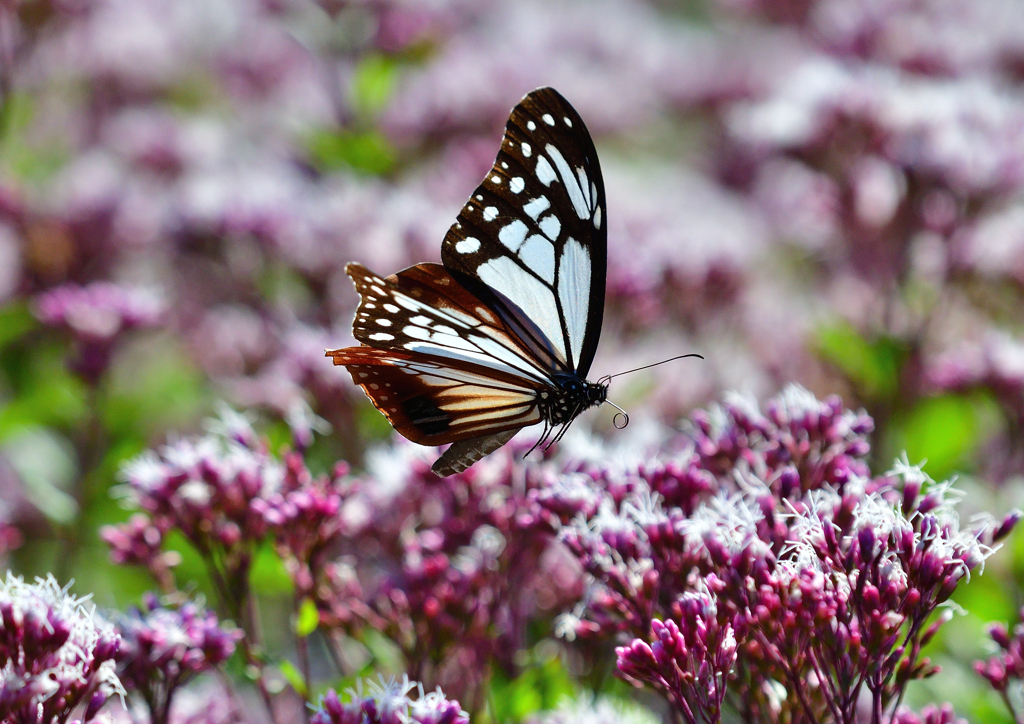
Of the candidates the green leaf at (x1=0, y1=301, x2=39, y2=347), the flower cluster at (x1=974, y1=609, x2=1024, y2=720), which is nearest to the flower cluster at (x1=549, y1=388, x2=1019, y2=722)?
the flower cluster at (x1=974, y1=609, x2=1024, y2=720)

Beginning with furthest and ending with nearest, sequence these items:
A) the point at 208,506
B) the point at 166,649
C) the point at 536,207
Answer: the point at 208,506 < the point at 536,207 < the point at 166,649

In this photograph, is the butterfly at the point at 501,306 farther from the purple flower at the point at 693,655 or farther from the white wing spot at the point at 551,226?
the purple flower at the point at 693,655

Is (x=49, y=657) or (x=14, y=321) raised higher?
(x=14, y=321)

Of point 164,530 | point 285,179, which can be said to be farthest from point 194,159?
point 164,530

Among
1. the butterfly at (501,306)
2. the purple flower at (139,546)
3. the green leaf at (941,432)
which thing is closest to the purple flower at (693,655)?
the butterfly at (501,306)

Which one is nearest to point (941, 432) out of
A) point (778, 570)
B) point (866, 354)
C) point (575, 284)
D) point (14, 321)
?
point (866, 354)

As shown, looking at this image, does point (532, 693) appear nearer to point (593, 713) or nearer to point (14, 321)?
point (593, 713)
